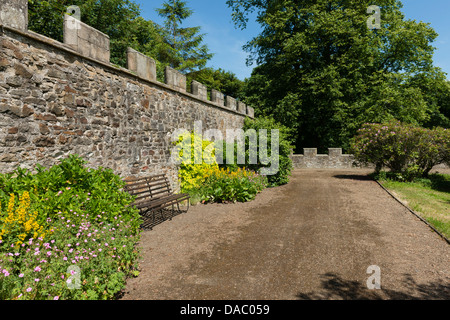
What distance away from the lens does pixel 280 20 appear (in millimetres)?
19547

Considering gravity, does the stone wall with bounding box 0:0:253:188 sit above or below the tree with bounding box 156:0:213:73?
below

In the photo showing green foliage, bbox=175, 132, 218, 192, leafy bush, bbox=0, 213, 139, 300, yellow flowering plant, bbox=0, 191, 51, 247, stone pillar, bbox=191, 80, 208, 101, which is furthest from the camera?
stone pillar, bbox=191, 80, 208, 101

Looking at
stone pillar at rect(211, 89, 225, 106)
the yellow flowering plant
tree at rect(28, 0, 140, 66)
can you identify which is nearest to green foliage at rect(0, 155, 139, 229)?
the yellow flowering plant

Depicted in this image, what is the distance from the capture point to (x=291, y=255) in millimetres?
4359

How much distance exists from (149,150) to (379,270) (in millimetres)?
6041

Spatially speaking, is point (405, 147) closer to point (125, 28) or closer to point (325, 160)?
point (325, 160)

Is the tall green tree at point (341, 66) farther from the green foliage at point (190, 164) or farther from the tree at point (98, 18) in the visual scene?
the green foliage at point (190, 164)

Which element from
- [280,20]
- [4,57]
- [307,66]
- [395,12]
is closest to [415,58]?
[395,12]

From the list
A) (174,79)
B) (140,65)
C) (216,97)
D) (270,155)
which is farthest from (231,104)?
(140,65)

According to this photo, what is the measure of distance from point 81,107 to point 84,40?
134cm

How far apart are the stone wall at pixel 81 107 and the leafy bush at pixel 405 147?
937 cm

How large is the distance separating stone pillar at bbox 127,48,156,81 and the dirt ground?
3905 millimetres

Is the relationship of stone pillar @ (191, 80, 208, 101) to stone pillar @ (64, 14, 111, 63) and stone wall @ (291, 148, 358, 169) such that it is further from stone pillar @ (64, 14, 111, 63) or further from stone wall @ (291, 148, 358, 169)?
stone wall @ (291, 148, 358, 169)

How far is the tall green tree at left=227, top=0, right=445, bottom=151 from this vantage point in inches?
712
